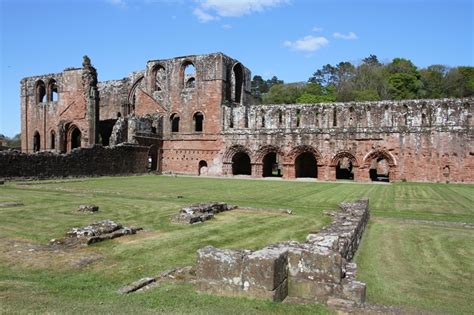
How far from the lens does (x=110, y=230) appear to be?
27.1ft

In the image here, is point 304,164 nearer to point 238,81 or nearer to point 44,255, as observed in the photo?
point 238,81

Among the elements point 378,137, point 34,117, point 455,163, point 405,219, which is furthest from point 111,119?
point 405,219

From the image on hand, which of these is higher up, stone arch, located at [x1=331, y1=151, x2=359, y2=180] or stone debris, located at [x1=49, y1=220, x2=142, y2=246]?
stone arch, located at [x1=331, y1=151, x2=359, y2=180]

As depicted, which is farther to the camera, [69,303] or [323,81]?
[323,81]

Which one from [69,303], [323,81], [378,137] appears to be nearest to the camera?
[69,303]

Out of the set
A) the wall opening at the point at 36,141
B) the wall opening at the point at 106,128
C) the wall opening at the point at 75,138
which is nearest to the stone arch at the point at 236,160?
the wall opening at the point at 106,128

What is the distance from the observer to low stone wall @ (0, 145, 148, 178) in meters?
21.5

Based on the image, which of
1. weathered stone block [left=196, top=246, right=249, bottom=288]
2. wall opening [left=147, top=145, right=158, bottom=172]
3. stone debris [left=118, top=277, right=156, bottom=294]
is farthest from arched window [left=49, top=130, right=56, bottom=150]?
weathered stone block [left=196, top=246, right=249, bottom=288]

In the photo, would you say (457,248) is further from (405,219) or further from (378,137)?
(378,137)

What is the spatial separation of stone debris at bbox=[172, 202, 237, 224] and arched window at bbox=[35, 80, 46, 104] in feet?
117

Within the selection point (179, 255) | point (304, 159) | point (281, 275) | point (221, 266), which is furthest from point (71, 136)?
point (281, 275)

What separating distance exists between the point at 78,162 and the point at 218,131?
11384 mm

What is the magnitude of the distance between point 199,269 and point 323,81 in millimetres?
84964

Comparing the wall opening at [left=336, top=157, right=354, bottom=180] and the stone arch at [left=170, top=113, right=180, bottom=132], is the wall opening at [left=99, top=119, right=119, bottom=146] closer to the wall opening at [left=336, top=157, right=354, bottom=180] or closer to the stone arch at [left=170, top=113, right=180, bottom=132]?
the stone arch at [left=170, top=113, right=180, bottom=132]
